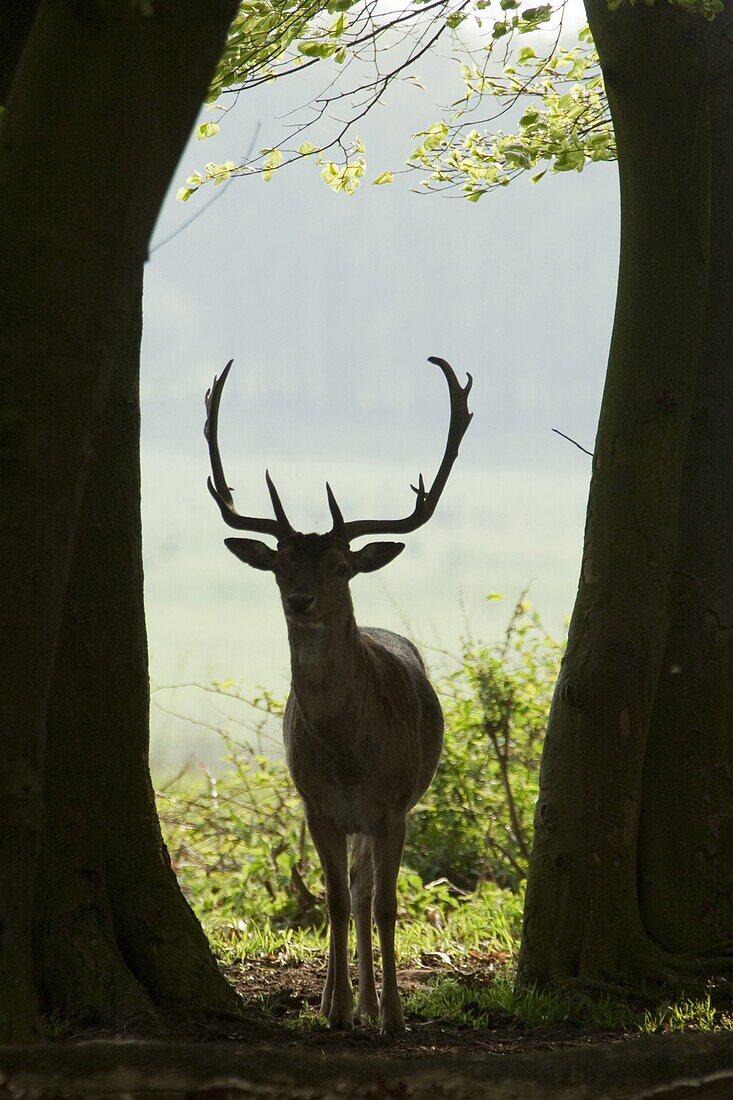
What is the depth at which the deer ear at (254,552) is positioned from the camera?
592 cm

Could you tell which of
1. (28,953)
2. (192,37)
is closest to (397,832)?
(28,953)

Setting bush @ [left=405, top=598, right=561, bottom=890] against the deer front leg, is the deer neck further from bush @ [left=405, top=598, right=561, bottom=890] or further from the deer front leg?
bush @ [left=405, top=598, right=561, bottom=890]

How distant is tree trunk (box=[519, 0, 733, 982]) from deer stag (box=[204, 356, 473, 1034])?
2.59 feet

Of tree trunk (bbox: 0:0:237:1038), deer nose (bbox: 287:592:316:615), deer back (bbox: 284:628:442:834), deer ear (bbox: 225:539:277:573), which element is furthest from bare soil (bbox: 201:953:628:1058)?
tree trunk (bbox: 0:0:237:1038)

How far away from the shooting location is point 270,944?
7.38 metres

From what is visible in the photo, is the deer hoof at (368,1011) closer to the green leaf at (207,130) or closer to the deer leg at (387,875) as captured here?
the deer leg at (387,875)

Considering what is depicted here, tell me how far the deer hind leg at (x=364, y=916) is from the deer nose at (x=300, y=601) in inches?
53.8

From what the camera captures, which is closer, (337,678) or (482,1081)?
(482,1081)

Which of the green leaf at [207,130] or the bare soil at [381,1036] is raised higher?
the green leaf at [207,130]

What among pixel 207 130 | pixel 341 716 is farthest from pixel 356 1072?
pixel 207 130

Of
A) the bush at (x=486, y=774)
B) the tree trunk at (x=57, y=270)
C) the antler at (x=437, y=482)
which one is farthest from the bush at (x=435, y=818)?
the tree trunk at (x=57, y=270)

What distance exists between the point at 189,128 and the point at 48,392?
803 mm

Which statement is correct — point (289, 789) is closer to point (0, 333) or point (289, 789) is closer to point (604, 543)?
point (604, 543)

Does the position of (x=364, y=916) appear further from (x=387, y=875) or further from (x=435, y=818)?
(x=435, y=818)
